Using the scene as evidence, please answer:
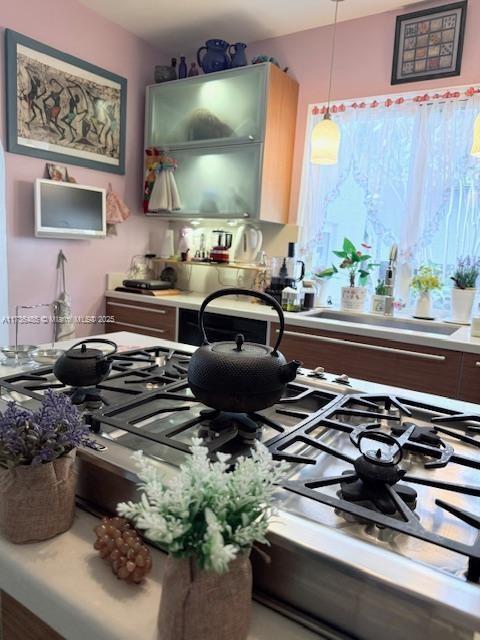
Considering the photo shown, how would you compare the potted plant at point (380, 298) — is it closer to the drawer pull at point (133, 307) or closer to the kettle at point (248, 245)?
the kettle at point (248, 245)

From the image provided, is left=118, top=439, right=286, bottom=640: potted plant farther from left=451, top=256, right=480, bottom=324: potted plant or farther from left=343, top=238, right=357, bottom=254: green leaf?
left=343, top=238, right=357, bottom=254: green leaf

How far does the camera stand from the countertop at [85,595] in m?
0.56

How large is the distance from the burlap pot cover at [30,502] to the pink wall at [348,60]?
2834mm

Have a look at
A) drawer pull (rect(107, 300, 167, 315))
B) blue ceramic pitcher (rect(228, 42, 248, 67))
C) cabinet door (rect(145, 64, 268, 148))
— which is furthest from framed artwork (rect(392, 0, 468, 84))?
drawer pull (rect(107, 300, 167, 315))

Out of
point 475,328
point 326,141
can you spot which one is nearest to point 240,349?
point 475,328

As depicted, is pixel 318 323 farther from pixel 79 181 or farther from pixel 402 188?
pixel 79 181

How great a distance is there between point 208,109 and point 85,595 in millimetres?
3213

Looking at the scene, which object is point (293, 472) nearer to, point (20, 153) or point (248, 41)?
point (20, 153)

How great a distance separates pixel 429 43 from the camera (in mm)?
2674

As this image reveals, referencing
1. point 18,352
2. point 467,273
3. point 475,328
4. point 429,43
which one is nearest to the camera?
point 18,352

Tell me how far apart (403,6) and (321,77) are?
1.98 feet

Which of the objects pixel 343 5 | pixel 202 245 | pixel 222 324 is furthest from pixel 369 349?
pixel 343 5

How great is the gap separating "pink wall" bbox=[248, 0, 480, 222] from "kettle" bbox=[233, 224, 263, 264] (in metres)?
0.29

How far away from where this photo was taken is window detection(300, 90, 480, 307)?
A: 2666 mm
